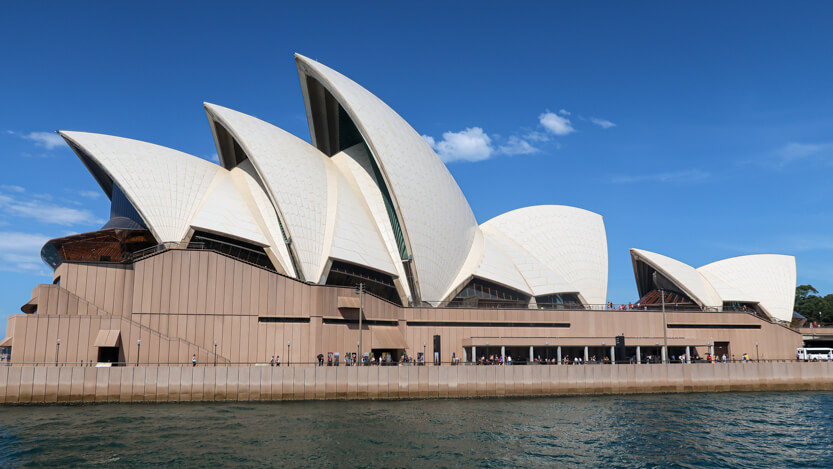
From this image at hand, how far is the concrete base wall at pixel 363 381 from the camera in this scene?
30.4m

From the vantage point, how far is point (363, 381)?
3312cm

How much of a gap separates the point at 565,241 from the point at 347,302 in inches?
1002

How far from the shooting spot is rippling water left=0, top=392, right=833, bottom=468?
1884cm

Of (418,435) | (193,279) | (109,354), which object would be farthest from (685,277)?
(109,354)

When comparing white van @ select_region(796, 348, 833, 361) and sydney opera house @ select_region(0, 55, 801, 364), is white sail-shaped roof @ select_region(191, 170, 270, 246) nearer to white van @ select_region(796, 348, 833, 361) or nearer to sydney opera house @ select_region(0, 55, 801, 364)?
sydney opera house @ select_region(0, 55, 801, 364)

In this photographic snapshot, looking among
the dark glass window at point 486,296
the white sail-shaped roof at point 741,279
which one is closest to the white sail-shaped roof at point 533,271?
the dark glass window at point 486,296

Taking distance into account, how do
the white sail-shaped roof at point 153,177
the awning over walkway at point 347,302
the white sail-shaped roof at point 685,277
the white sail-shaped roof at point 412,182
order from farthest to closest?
the white sail-shaped roof at point 685,277 < the white sail-shaped roof at point 412,182 < the white sail-shaped roof at point 153,177 < the awning over walkway at point 347,302

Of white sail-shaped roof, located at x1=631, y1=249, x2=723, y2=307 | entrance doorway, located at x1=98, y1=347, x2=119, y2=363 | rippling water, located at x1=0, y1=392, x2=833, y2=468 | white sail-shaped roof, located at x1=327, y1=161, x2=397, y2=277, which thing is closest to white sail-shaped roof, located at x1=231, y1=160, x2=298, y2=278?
white sail-shaped roof, located at x1=327, y1=161, x2=397, y2=277

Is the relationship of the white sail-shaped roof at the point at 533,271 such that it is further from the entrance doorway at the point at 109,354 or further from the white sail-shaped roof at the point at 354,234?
the entrance doorway at the point at 109,354

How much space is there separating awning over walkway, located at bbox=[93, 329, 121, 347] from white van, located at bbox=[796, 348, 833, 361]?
49972 mm

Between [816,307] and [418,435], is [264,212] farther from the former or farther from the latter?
[816,307]

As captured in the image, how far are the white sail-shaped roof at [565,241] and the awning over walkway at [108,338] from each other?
3308cm

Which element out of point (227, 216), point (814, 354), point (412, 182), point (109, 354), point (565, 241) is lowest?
point (814, 354)

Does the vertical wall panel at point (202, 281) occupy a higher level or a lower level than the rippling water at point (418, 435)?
higher
